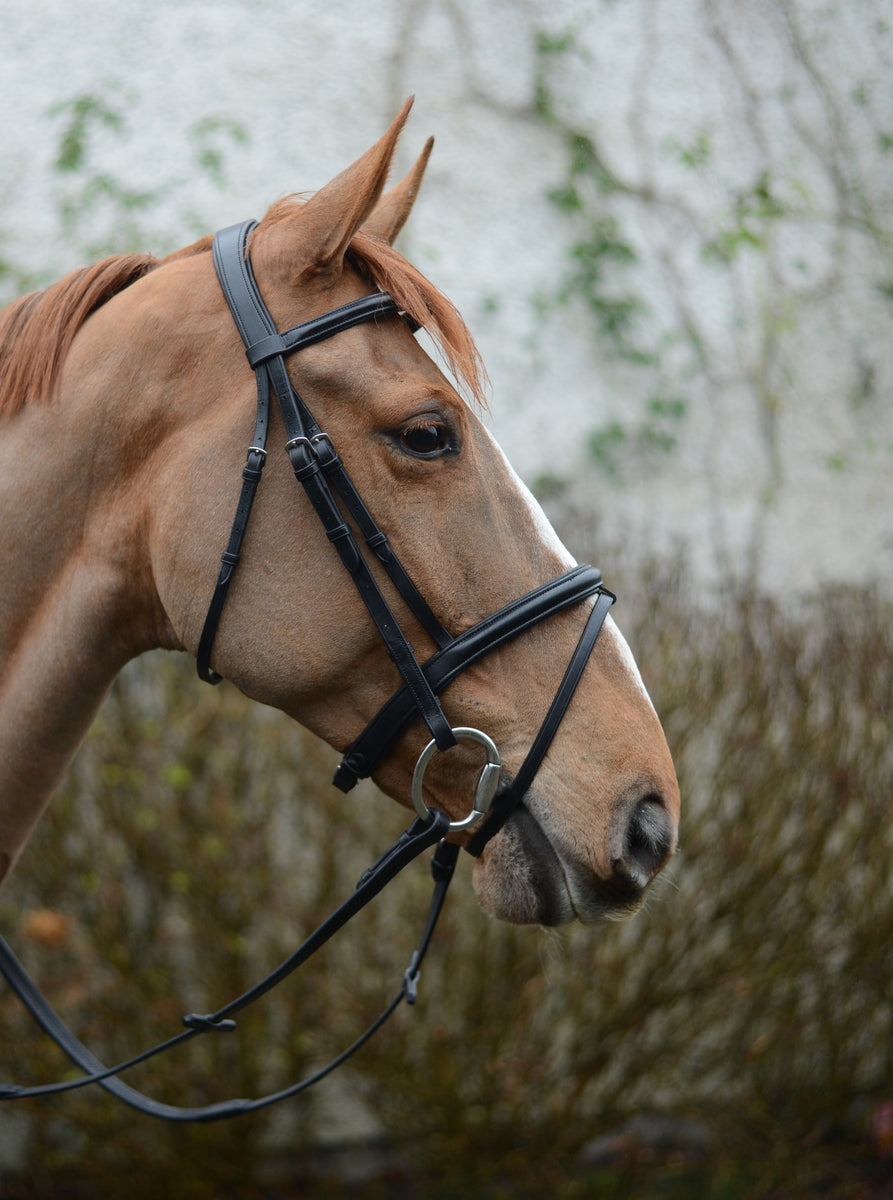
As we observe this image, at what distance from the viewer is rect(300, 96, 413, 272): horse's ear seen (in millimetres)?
1580

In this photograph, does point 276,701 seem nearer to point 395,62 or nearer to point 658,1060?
point 658,1060

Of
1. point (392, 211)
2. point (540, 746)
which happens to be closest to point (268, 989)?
point (540, 746)

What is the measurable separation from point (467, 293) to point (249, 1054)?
14.0 feet

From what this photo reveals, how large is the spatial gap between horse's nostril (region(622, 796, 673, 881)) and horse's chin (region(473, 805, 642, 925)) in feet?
0.18

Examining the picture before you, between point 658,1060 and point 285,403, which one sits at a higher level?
point 285,403

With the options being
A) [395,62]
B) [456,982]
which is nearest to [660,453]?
[395,62]

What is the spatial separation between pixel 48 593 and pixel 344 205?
3.17 ft

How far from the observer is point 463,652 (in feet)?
5.39

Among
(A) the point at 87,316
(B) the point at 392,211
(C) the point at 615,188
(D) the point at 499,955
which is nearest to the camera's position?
(A) the point at 87,316

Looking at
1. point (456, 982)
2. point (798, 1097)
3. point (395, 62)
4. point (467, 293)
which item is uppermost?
point (395, 62)

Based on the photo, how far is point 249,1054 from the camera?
162 inches

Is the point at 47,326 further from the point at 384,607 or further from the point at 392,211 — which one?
the point at 384,607

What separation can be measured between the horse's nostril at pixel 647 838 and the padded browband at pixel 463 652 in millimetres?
394

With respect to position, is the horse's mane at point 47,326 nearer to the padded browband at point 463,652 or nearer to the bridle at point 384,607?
the bridle at point 384,607
